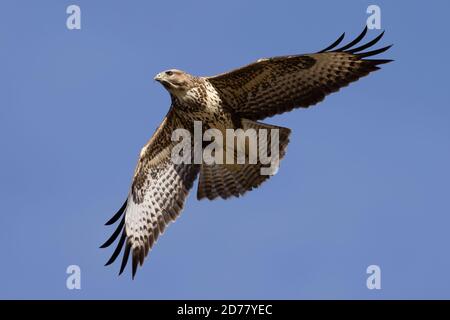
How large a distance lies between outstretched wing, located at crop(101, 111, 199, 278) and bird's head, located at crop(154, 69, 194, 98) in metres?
0.50

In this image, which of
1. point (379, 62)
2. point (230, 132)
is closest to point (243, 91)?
point (230, 132)

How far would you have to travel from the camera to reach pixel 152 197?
647 inches

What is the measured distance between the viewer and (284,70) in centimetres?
1563

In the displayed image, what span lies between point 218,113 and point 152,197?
1554mm

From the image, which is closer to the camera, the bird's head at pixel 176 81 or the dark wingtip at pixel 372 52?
the dark wingtip at pixel 372 52

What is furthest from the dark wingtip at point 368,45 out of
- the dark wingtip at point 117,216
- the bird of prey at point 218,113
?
the dark wingtip at point 117,216

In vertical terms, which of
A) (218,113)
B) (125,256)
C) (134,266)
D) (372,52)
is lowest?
(134,266)

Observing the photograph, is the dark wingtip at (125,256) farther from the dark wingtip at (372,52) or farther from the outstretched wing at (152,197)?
the dark wingtip at (372,52)

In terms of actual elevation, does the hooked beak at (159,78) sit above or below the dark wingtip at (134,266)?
above

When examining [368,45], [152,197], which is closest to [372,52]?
[368,45]

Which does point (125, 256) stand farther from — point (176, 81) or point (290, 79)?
point (290, 79)

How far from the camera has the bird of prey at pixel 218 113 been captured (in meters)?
15.5

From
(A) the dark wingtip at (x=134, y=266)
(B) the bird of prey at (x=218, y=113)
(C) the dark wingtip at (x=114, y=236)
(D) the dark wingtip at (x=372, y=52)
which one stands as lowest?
(A) the dark wingtip at (x=134, y=266)
